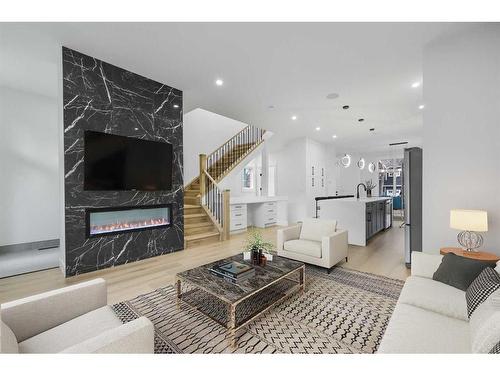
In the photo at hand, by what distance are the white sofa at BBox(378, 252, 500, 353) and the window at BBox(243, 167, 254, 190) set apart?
274 inches

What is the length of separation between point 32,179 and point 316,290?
564cm

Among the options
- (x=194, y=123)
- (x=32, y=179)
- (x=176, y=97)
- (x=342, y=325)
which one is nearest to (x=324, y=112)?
(x=176, y=97)

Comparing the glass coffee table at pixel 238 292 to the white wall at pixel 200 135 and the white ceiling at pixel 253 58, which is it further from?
the white wall at pixel 200 135

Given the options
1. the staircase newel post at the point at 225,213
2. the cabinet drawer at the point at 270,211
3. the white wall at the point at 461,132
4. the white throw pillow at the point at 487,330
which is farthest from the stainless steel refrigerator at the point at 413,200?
the cabinet drawer at the point at 270,211

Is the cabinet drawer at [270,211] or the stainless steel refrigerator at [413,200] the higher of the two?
the stainless steel refrigerator at [413,200]

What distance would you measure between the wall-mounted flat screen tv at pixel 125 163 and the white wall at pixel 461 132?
160 inches

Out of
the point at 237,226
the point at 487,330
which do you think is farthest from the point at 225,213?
the point at 487,330

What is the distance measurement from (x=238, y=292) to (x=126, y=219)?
9.08ft

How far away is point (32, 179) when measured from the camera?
462cm

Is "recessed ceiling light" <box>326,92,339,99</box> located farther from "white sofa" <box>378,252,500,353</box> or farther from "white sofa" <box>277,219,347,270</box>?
"white sofa" <box>378,252,500,353</box>

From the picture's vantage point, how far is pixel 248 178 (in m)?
8.91

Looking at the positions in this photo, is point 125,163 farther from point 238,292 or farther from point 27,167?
point 238,292

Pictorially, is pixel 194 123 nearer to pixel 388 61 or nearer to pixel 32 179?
pixel 32 179

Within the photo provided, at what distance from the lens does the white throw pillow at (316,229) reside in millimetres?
3678
